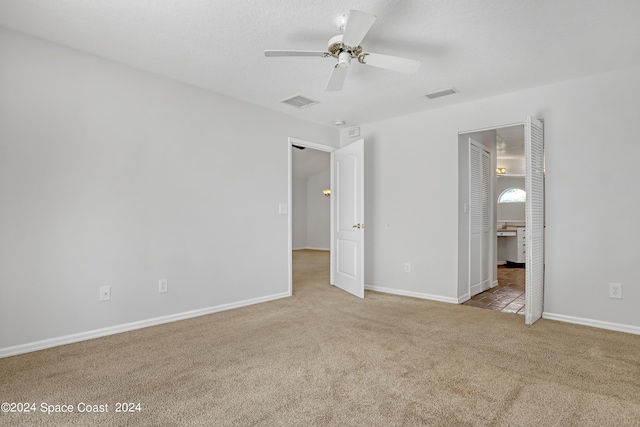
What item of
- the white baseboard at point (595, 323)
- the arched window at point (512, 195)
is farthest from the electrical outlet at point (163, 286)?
the arched window at point (512, 195)

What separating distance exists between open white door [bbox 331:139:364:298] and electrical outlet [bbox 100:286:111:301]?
2.76m

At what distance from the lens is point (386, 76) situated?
3.43 m

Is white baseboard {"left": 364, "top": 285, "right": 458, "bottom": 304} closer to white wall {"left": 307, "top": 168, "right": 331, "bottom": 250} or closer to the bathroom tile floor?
the bathroom tile floor

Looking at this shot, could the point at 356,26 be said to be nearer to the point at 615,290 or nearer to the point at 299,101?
the point at 299,101

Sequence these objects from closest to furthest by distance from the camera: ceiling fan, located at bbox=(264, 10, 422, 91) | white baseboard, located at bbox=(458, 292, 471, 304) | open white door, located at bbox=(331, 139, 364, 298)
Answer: ceiling fan, located at bbox=(264, 10, 422, 91)
white baseboard, located at bbox=(458, 292, 471, 304)
open white door, located at bbox=(331, 139, 364, 298)

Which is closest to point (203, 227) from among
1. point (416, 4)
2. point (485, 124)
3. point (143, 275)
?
point (143, 275)

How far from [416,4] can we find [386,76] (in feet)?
3.81

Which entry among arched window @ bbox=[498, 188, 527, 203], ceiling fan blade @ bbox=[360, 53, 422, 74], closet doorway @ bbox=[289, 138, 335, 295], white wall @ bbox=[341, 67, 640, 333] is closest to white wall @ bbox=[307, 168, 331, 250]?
closet doorway @ bbox=[289, 138, 335, 295]

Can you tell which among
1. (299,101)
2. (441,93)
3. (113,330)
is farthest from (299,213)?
(113,330)

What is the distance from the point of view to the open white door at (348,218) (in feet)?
15.0

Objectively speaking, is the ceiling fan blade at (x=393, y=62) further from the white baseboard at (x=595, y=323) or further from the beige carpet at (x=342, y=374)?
the white baseboard at (x=595, y=323)

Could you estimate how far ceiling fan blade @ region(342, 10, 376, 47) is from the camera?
2010 millimetres

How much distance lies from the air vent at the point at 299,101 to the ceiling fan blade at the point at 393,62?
1.52m

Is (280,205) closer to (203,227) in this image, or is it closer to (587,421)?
(203,227)
